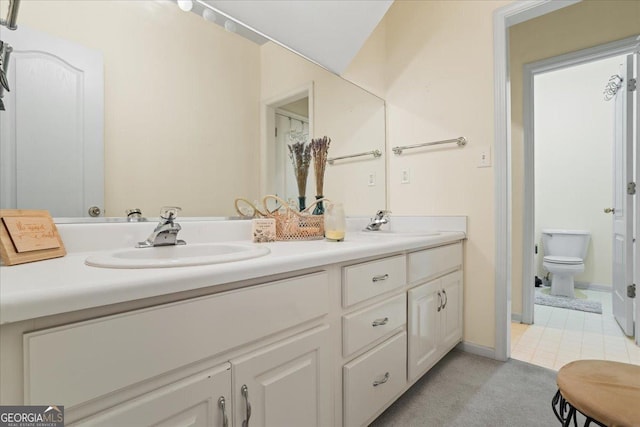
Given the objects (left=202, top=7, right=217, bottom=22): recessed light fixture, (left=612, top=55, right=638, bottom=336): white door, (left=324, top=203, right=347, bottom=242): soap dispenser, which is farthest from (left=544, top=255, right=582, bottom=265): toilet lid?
(left=202, top=7, right=217, bottom=22): recessed light fixture

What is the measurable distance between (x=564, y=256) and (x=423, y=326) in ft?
9.76

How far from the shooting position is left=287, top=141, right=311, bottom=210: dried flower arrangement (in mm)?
1636

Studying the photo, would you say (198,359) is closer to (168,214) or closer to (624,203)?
(168,214)

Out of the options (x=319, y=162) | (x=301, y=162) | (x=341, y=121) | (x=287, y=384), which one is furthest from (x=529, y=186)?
(x=287, y=384)

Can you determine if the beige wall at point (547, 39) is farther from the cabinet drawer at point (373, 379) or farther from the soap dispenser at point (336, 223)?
the soap dispenser at point (336, 223)

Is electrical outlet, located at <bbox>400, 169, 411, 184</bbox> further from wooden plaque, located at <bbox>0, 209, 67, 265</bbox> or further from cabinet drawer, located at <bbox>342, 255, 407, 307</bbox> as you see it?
wooden plaque, located at <bbox>0, 209, 67, 265</bbox>

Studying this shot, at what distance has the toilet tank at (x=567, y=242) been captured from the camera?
3.39 m

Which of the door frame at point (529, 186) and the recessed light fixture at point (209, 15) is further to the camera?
the door frame at point (529, 186)

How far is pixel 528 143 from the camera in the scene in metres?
2.49

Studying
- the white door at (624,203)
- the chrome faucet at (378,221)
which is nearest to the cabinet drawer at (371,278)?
the chrome faucet at (378,221)

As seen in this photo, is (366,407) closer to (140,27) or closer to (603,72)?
(140,27)

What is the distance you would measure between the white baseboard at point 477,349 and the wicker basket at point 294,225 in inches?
49.1

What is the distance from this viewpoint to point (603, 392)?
2.61ft

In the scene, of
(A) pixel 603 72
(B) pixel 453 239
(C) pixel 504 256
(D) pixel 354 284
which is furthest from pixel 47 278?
(A) pixel 603 72
